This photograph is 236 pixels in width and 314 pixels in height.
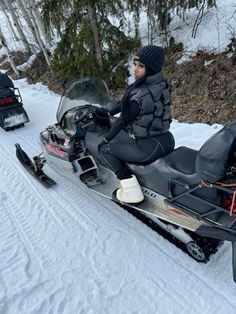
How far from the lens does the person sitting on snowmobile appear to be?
278 centimetres

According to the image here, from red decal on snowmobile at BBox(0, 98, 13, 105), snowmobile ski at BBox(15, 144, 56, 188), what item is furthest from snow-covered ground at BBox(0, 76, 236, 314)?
red decal on snowmobile at BBox(0, 98, 13, 105)

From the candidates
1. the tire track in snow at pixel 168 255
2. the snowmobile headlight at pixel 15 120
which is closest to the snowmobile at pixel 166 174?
the tire track in snow at pixel 168 255

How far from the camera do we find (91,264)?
3049mm

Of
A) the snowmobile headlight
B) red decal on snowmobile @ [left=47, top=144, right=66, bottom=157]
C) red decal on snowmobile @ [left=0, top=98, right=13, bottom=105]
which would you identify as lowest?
the snowmobile headlight

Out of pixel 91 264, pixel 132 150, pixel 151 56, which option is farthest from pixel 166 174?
pixel 91 264

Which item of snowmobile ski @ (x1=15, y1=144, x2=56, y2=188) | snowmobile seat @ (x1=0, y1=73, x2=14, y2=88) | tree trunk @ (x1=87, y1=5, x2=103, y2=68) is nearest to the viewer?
snowmobile ski @ (x1=15, y1=144, x2=56, y2=188)

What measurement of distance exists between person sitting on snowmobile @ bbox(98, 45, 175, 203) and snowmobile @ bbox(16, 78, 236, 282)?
0.32 ft

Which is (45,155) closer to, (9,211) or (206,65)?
(9,211)

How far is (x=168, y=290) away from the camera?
2680 millimetres

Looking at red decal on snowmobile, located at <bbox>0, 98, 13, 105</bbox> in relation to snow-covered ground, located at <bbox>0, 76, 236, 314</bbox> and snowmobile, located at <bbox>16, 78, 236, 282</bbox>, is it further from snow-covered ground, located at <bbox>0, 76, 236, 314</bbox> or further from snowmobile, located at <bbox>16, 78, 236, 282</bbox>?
snow-covered ground, located at <bbox>0, 76, 236, 314</bbox>

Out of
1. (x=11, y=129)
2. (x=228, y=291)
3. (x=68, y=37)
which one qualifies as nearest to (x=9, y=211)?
(x=228, y=291)

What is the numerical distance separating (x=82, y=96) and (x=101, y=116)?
1.77 ft

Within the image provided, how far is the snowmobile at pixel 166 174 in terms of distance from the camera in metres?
2.29

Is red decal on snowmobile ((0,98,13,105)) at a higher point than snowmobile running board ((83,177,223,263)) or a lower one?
higher
